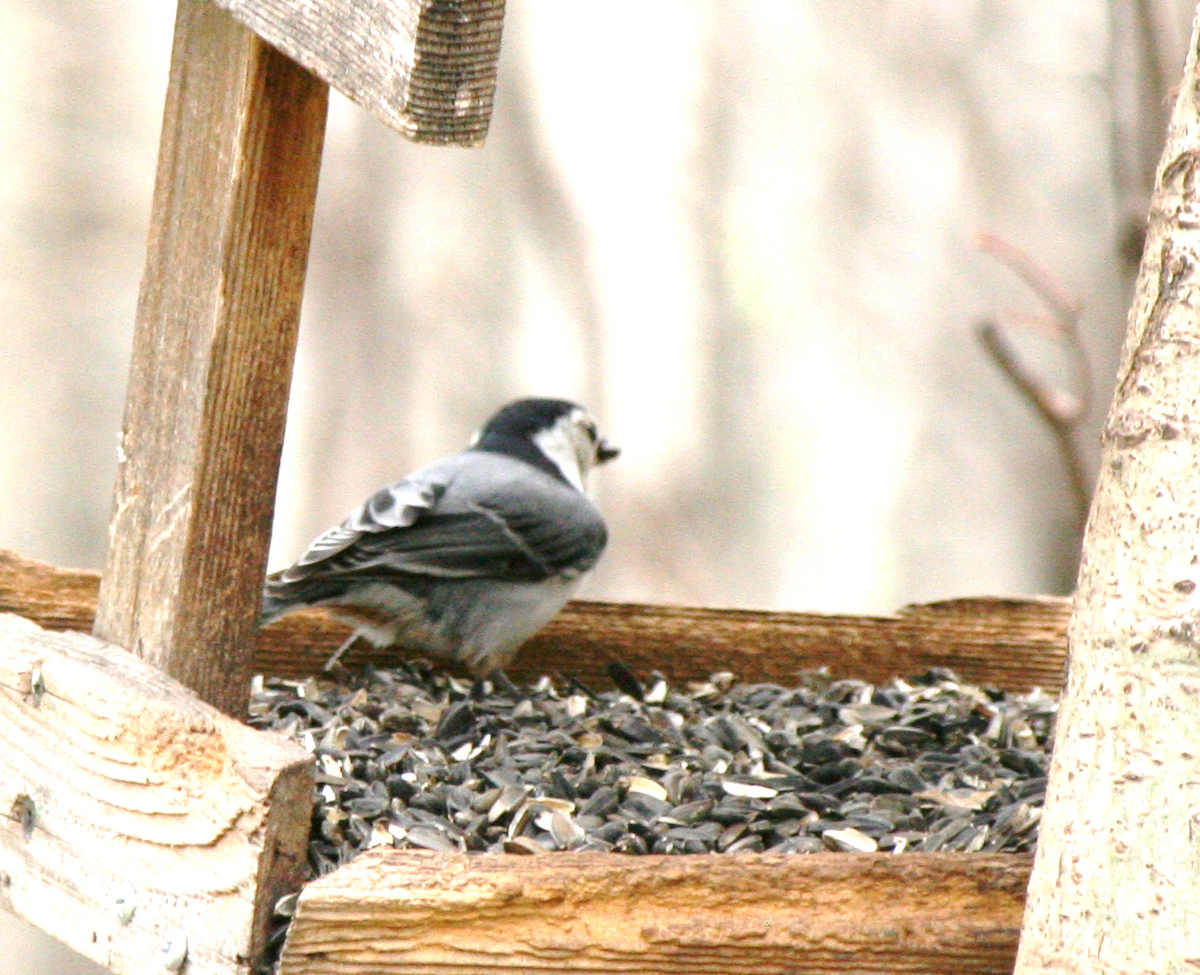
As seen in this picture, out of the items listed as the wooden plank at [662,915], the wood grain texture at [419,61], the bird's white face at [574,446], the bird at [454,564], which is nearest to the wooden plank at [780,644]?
the bird at [454,564]

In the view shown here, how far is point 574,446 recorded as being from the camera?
4.05 meters

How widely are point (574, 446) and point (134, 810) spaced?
2331 mm

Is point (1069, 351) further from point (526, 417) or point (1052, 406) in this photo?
point (526, 417)

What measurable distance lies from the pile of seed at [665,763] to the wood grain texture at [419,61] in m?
0.76

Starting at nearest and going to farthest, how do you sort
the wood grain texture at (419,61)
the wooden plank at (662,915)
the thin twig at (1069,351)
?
the wood grain texture at (419,61) → the wooden plank at (662,915) → the thin twig at (1069,351)

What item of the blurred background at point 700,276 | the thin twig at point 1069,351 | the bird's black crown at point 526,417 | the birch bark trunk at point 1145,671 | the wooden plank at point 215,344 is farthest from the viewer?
the blurred background at point 700,276

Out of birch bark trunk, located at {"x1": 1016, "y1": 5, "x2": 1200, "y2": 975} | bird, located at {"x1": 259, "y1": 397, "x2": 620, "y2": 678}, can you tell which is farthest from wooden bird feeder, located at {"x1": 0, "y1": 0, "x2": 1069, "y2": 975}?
bird, located at {"x1": 259, "y1": 397, "x2": 620, "y2": 678}

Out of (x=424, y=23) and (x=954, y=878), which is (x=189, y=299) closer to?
(x=424, y=23)

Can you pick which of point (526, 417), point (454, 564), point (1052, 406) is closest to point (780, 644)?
point (454, 564)

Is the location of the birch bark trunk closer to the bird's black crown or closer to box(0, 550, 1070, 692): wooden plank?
box(0, 550, 1070, 692): wooden plank

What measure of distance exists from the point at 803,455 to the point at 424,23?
5.11 m

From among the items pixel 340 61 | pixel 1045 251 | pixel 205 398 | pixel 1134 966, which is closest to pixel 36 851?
pixel 205 398

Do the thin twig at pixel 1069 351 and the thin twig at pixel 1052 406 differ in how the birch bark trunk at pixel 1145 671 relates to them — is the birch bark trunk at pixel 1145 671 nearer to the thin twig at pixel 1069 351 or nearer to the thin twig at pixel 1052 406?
the thin twig at pixel 1069 351

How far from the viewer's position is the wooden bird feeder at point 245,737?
62.7 inches
